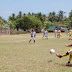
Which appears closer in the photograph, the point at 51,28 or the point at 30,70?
the point at 30,70

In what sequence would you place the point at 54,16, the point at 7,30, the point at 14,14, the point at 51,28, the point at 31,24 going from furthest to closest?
the point at 54,16 → the point at 14,14 → the point at 51,28 → the point at 31,24 → the point at 7,30

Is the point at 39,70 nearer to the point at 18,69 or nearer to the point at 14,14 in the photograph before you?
the point at 18,69

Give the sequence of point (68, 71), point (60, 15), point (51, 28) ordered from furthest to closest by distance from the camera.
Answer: point (60, 15), point (51, 28), point (68, 71)

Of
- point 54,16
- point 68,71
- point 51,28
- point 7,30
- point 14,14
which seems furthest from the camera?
point 54,16

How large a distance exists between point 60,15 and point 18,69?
144 meters

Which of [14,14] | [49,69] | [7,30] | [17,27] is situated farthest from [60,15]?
[49,69]

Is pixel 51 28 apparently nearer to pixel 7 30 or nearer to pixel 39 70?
pixel 7 30

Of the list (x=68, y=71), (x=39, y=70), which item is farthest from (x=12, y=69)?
(x=68, y=71)

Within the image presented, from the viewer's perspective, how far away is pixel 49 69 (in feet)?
33.0

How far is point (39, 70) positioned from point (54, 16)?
131607 mm

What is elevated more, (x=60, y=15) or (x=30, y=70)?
(x=60, y=15)

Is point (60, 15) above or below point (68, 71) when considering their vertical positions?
above

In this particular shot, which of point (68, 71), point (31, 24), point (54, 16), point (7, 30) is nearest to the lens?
point (68, 71)

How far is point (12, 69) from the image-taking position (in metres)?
9.95
